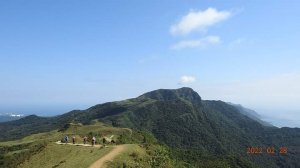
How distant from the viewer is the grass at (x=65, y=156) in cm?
6519

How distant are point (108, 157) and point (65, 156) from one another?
1069cm

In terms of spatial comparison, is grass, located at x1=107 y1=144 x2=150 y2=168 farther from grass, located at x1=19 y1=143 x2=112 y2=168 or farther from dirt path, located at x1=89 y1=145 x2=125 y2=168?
grass, located at x1=19 y1=143 x2=112 y2=168

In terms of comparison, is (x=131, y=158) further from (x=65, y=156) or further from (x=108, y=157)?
(x=65, y=156)

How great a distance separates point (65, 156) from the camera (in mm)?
71938

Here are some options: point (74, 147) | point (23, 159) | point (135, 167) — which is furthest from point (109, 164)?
point (23, 159)

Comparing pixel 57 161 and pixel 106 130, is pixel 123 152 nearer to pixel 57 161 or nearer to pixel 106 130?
pixel 57 161

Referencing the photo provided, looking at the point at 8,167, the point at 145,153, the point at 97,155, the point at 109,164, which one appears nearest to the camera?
the point at 109,164

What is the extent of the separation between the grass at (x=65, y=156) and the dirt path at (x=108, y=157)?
96 cm

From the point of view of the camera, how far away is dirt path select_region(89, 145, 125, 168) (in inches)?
2435

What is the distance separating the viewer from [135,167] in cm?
6506

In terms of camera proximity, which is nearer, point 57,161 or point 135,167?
point 135,167

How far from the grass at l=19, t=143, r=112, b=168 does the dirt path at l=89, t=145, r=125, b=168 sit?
3.15 feet

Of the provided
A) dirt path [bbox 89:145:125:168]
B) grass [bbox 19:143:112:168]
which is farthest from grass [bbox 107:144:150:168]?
grass [bbox 19:143:112:168]

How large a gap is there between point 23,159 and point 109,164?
2419 centimetres
